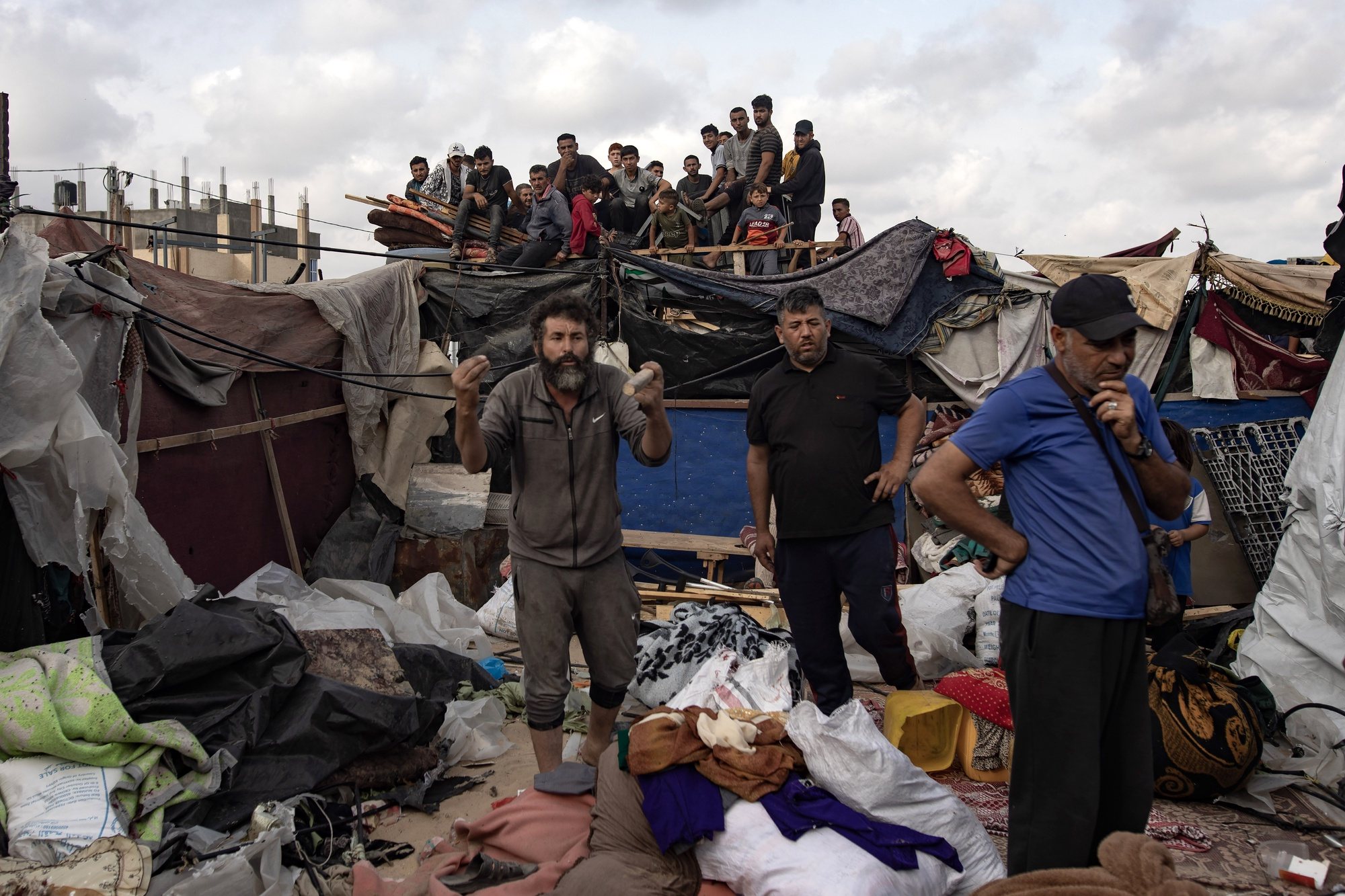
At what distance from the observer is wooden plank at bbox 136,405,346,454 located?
6.40 metres

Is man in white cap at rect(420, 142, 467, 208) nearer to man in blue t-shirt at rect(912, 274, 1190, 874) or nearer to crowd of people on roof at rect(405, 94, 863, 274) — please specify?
crowd of people on roof at rect(405, 94, 863, 274)

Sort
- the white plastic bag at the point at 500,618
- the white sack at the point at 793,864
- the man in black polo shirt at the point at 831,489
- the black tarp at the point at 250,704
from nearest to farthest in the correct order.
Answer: the white sack at the point at 793,864 → the black tarp at the point at 250,704 → the man in black polo shirt at the point at 831,489 → the white plastic bag at the point at 500,618

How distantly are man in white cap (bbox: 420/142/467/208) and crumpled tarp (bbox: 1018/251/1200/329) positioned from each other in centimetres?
619

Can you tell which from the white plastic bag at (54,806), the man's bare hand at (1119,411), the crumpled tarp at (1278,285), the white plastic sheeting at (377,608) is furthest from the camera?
the crumpled tarp at (1278,285)

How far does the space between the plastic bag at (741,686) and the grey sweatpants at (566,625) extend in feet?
1.58

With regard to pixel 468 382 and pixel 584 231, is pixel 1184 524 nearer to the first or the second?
pixel 468 382

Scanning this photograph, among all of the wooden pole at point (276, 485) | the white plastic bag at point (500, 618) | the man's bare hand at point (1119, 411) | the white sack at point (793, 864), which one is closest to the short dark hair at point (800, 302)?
the man's bare hand at point (1119, 411)

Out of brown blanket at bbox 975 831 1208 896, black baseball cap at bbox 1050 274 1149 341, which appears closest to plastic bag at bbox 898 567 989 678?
black baseball cap at bbox 1050 274 1149 341

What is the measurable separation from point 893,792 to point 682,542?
546 centimetres

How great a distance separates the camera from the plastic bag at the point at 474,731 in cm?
457

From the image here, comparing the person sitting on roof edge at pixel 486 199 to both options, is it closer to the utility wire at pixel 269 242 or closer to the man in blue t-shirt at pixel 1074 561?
the utility wire at pixel 269 242

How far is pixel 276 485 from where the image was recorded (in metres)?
7.86

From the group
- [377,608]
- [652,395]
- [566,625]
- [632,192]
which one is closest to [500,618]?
[377,608]

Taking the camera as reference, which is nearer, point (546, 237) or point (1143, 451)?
point (1143, 451)
